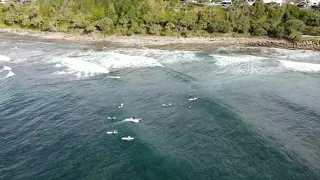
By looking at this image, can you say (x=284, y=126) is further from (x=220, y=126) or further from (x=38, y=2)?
(x=38, y=2)

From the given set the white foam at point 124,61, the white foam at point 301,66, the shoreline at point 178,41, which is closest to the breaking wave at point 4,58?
the white foam at point 124,61

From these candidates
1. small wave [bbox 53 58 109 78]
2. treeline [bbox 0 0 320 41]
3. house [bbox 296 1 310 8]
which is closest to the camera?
small wave [bbox 53 58 109 78]

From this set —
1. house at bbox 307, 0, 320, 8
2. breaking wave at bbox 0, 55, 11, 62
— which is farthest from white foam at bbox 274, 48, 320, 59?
breaking wave at bbox 0, 55, 11, 62

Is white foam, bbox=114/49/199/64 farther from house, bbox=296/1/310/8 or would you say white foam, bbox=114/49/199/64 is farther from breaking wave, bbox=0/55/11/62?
house, bbox=296/1/310/8

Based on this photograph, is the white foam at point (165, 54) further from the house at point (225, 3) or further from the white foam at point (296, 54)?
the house at point (225, 3)

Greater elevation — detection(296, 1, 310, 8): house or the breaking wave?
detection(296, 1, 310, 8): house

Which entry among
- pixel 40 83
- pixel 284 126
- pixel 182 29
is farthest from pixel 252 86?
pixel 182 29

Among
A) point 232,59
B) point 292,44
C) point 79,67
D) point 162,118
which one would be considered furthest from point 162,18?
point 162,118
